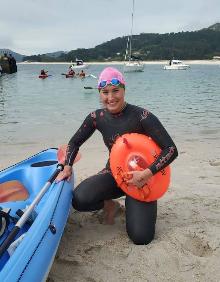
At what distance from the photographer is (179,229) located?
14.0 ft

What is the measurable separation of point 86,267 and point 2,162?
A: 4.94m

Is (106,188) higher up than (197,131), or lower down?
higher up

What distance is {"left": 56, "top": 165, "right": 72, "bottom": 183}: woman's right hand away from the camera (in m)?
4.14

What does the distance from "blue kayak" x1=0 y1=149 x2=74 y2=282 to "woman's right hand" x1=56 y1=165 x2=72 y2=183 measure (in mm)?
66

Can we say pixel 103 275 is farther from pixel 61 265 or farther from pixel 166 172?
pixel 166 172

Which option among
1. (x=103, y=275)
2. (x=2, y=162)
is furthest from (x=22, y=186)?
(x=2, y=162)

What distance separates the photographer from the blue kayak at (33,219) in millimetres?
2692

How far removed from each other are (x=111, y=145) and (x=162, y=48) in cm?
16737

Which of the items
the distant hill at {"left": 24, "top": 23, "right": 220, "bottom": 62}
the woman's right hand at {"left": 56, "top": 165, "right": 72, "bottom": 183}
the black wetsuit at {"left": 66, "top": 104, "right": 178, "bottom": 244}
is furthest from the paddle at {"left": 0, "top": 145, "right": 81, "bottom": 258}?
the distant hill at {"left": 24, "top": 23, "right": 220, "bottom": 62}

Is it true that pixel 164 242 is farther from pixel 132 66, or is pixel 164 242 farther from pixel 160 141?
pixel 132 66

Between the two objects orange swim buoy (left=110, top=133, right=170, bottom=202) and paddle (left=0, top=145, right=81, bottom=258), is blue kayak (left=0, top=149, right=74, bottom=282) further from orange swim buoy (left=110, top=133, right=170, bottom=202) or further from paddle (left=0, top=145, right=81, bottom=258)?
orange swim buoy (left=110, top=133, right=170, bottom=202)

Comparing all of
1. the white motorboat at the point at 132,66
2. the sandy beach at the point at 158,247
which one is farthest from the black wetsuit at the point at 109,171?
the white motorboat at the point at 132,66

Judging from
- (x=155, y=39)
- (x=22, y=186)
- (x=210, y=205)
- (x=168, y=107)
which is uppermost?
(x=22, y=186)

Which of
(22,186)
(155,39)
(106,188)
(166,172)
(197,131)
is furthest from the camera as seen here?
(155,39)
